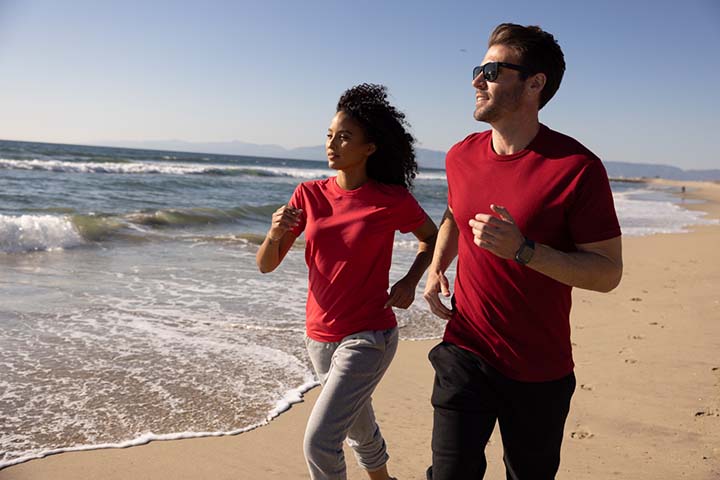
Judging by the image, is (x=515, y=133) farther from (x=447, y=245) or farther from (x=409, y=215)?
(x=409, y=215)

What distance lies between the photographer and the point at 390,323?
3188mm

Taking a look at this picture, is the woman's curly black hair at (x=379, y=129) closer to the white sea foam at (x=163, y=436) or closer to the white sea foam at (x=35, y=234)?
the white sea foam at (x=163, y=436)

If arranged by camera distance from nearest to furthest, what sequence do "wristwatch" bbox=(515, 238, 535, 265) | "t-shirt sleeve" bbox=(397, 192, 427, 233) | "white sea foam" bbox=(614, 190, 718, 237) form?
"wristwatch" bbox=(515, 238, 535, 265)
"t-shirt sleeve" bbox=(397, 192, 427, 233)
"white sea foam" bbox=(614, 190, 718, 237)

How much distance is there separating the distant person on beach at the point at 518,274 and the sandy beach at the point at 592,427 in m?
1.60

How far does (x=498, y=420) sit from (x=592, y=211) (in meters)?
0.83

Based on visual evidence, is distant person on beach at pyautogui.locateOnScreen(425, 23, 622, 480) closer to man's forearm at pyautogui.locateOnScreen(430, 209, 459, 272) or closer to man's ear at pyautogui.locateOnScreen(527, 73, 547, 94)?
man's ear at pyautogui.locateOnScreen(527, 73, 547, 94)

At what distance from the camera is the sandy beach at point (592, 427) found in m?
3.95

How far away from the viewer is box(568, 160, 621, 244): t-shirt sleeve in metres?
2.27

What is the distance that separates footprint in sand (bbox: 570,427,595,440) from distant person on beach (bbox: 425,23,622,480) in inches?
83.8

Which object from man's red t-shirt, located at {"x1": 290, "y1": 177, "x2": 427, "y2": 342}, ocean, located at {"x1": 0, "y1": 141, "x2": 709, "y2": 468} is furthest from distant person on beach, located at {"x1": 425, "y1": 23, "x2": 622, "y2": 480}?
ocean, located at {"x1": 0, "y1": 141, "x2": 709, "y2": 468}

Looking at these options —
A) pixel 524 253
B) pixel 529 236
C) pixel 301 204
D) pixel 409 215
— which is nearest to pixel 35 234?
pixel 301 204

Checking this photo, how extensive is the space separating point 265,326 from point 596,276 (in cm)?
518

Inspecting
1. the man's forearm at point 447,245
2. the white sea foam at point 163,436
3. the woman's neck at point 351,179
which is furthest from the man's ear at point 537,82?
the white sea foam at point 163,436

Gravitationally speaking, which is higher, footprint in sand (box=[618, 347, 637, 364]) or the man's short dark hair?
the man's short dark hair
